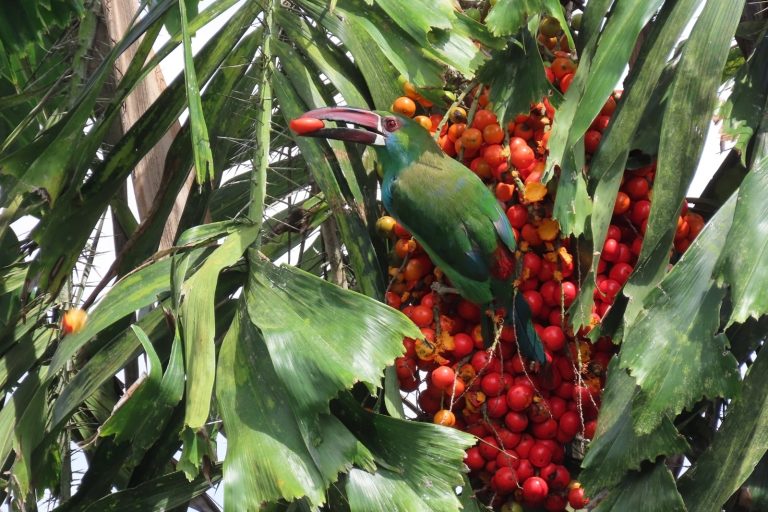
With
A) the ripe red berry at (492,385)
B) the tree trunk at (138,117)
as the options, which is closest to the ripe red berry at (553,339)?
the ripe red berry at (492,385)

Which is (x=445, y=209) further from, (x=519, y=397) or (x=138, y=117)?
(x=138, y=117)

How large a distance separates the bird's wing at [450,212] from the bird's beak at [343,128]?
11 cm

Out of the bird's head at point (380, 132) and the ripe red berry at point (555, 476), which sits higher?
the bird's head at point (380, 132)

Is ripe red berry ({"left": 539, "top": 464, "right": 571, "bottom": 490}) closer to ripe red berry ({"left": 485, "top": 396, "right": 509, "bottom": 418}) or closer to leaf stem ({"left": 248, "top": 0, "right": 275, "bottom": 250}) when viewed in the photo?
ripe red berry ({"left": 485, "top": 396, "right": 509, "bottom": 418})

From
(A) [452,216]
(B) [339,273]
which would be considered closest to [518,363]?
(A) [452,216]

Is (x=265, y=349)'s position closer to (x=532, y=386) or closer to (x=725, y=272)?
(x=532, y=386)

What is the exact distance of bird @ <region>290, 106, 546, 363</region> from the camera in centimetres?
242

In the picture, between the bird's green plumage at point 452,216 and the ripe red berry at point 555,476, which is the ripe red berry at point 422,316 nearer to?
the bird's green plumage at point 452,216

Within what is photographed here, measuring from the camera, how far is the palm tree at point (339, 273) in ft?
6.73

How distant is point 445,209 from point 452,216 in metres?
0.02

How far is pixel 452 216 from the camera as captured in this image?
2.54 m

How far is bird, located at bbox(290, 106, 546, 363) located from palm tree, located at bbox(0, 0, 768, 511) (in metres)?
0.11

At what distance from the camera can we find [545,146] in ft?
8.11

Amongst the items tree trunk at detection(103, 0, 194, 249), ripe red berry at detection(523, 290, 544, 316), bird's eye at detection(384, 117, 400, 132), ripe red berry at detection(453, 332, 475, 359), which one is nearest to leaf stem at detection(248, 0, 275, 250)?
bird's eye at detection(384, 117, 400, 132)
